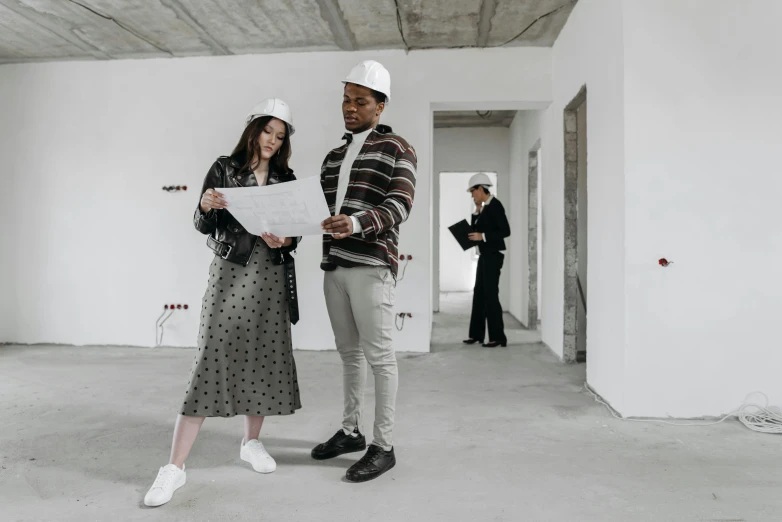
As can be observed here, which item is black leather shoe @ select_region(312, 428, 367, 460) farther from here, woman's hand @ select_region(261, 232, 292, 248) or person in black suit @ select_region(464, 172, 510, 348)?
person in black suit @ select_region(464, 172, 510, 348)

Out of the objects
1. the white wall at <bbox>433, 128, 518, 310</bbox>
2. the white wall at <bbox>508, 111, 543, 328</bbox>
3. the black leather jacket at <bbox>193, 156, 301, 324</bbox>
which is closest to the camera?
the black leather jacket at <bbox>193, 156, 301, 324</bbox>

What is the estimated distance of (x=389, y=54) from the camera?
15.0 feet

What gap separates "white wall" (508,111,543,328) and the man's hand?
13.6ft

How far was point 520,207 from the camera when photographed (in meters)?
6.53

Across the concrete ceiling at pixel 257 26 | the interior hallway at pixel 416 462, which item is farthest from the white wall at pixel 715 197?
the concrete ceiling at pixel 257 26

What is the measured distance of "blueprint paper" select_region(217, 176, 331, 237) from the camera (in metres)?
1.60

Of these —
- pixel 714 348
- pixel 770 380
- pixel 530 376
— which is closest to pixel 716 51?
pixel 714 348

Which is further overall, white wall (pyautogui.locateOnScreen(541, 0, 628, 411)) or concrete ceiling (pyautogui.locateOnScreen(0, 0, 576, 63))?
concrete ceiling (pyautogui.locateOnScreen(0, 0, 576, 63))

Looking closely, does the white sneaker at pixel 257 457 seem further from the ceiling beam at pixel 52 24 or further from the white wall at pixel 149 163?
the ceiling beam at pixel 52 24

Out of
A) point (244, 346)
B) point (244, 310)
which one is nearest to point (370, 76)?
point (244, 310)

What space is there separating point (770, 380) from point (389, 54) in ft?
11.5

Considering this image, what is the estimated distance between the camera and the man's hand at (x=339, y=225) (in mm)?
1685

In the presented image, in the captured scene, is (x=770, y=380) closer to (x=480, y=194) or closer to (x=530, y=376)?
(x=530, y=376)

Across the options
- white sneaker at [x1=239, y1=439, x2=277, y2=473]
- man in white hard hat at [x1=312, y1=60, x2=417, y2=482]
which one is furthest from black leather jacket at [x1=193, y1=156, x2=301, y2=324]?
white sneaker at [x1=239, y1=439, x2=277, y2=473]
